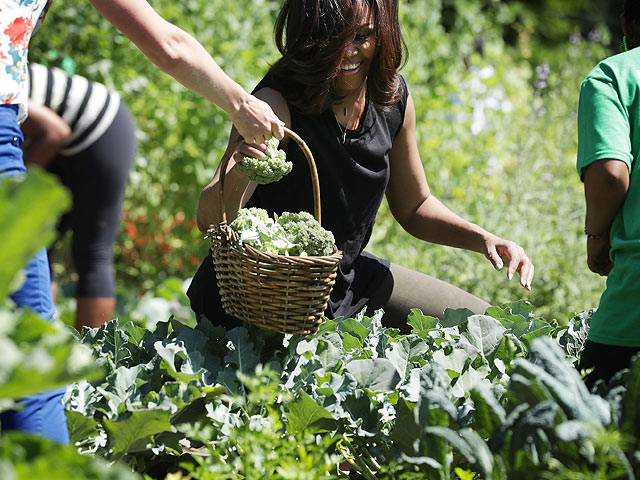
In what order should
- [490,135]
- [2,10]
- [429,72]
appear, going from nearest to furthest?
1. [2,10]
2. [490,135]
3. [429,72]

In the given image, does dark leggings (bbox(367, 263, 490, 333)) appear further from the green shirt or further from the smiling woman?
the green shirt

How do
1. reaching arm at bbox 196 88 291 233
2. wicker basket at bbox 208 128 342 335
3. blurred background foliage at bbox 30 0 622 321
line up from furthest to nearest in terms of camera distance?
1. blurred background foliage at bbox 30 0 622 321
2. reaching arm at bbox 196 88 291 233
3. wicker basket at bbox 208 128 342 335

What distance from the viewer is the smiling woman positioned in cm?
212

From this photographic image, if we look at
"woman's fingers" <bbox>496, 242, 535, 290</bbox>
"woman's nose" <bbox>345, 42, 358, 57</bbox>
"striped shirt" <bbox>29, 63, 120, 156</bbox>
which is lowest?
"woman's fingers" <bbox>496, 242, 535, 290</bbox>

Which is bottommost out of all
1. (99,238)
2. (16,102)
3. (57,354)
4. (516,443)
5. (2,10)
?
(99,238)

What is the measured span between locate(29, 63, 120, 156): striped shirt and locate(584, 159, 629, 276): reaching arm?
1.96 m

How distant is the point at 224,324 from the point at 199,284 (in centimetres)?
15

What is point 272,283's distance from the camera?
1.73 m

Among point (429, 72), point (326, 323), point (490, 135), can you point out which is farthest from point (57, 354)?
point (429, 72)

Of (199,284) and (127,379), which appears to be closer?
(127,379)

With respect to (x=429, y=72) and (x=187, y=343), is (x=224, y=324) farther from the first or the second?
Result: (x=429, y=72)

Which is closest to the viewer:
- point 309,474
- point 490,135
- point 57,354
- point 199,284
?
point 57,354

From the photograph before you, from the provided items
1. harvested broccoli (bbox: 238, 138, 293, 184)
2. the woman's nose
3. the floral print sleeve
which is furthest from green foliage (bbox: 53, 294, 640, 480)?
the woman's nose

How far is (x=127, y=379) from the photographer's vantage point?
1.79m
